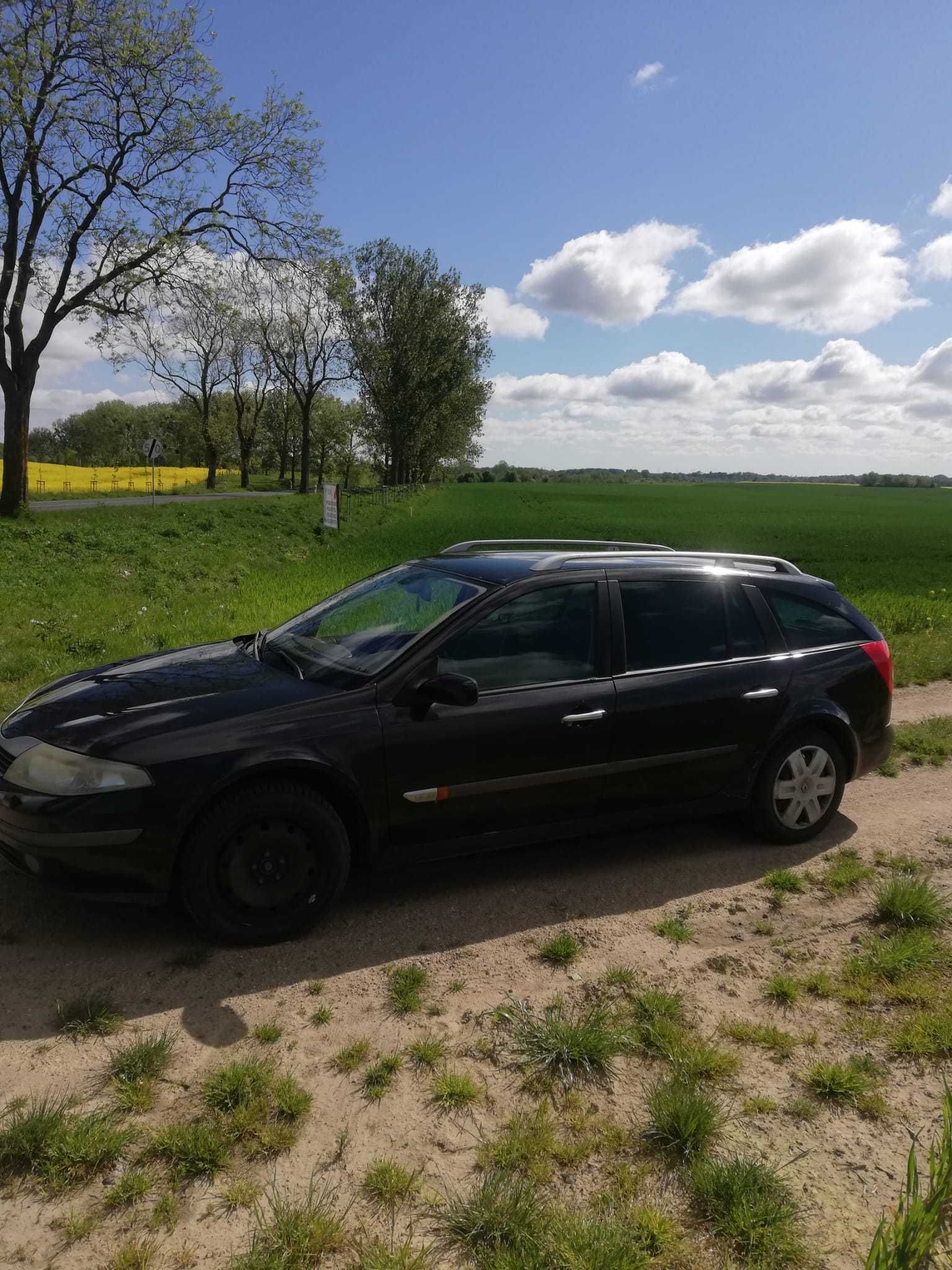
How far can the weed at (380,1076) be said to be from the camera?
2629 millimetres

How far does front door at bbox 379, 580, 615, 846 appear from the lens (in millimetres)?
3670

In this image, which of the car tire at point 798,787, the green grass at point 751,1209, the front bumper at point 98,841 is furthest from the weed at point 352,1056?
the car tire at point 798,787

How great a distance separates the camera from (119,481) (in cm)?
6131

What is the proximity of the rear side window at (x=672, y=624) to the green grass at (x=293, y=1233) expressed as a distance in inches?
107

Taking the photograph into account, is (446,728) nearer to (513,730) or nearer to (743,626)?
(513,730)

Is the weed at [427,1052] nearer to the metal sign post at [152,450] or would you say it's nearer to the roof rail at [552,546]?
the roof rail at [552,546]

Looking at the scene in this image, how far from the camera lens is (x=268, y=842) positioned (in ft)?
11.3

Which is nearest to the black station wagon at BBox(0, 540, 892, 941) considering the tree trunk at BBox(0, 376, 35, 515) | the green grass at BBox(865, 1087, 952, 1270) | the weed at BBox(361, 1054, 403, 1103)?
the weed at BBox(361, 1054, 403, 1103)

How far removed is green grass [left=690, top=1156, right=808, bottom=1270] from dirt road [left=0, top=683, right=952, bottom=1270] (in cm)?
7

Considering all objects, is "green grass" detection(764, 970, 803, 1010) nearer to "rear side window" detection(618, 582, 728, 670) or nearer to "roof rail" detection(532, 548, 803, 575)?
"rear side window" detection(618, 582, 728, 670)

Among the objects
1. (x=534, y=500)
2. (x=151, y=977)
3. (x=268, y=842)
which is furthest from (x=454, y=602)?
(x=534, y=500)

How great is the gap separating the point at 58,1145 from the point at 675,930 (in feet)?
8.13

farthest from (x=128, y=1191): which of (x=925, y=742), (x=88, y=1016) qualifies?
(x=925, y=742)

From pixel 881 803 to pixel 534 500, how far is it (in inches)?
2548
